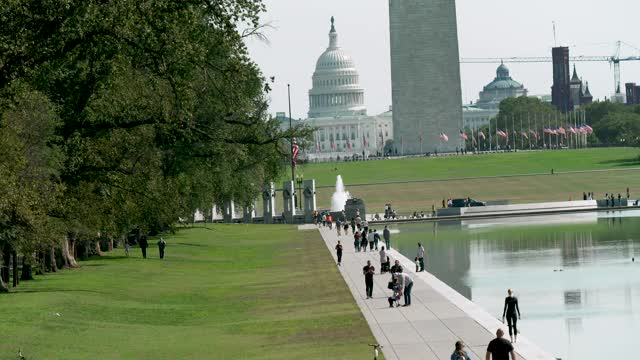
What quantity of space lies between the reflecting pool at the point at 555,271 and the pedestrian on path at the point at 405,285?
2.15 metres

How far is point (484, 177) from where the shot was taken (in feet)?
452

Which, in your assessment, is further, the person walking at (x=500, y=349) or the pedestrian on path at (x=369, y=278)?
the pedestrian on path at (x=369, y=278)

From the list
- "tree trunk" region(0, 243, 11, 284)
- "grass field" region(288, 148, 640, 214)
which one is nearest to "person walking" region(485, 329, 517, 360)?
"tree trunk" region(0, 243, 11, 284)

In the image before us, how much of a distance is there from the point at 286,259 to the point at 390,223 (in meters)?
33.4

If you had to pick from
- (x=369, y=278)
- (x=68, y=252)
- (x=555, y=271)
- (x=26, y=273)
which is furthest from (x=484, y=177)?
(x=369, y=278)

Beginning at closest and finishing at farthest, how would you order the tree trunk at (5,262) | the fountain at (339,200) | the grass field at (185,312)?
the grass field at (185,312), the tree trunk at (5,262), the fountain at (339,200)

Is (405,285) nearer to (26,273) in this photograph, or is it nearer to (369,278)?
(369,278)

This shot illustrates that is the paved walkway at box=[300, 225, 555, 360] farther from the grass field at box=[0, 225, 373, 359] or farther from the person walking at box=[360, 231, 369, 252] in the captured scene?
the person walking at box=[360, 231, 369, 252]

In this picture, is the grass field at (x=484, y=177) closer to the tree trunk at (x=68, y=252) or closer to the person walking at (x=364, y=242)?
the person walking at (x=364, y=242)

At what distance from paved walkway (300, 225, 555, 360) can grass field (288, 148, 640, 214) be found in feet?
204

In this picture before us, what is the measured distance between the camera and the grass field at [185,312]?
31.7 m

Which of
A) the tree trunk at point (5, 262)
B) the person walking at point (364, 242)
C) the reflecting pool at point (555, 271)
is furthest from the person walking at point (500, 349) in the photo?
the person walking at point (364, 242)

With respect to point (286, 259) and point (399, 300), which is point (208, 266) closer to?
point (286, 259)

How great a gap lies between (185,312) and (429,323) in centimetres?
788
